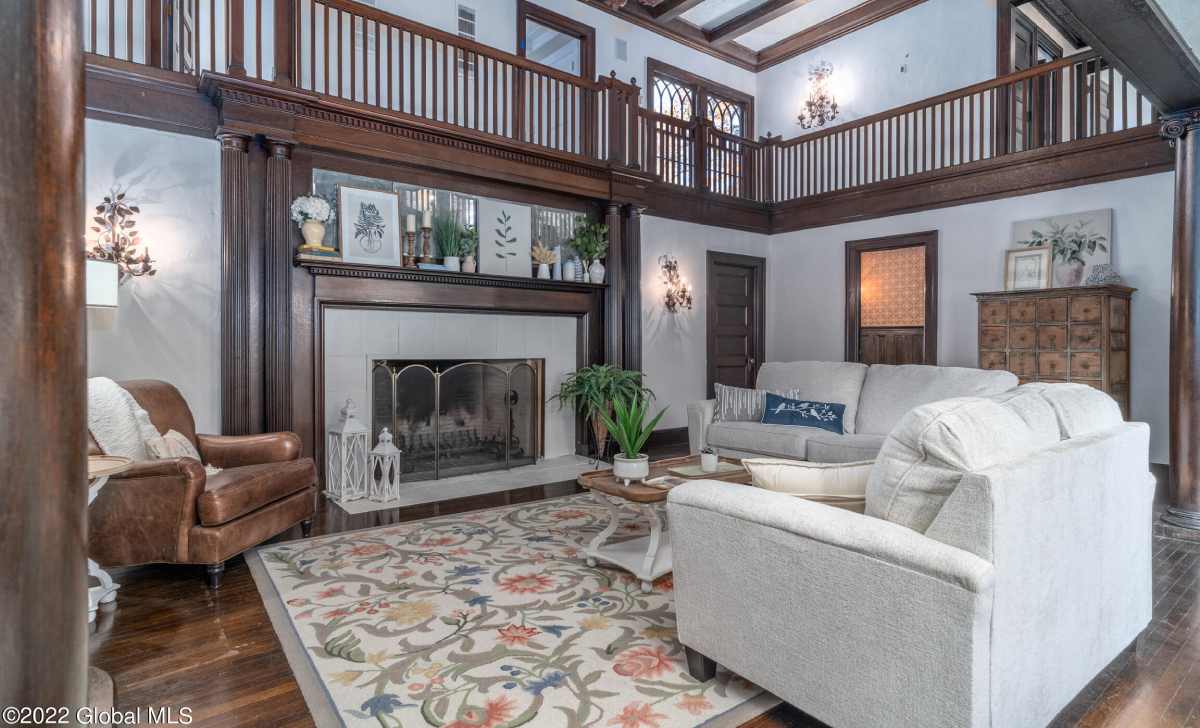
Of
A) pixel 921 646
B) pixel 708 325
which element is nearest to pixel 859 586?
pixel 921 646

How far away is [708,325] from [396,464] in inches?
162

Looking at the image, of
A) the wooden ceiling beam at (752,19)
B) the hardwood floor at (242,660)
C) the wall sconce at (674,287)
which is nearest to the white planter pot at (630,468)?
the hardwood floor at (242,660)

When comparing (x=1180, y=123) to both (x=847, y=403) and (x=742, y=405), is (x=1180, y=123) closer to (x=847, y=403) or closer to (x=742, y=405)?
(x=847, y=403)

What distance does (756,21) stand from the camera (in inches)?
279

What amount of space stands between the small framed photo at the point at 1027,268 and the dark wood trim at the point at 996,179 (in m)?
0.57

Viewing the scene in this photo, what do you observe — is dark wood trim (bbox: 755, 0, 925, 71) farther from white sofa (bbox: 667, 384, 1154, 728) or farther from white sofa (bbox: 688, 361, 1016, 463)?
white sofa (bbox: 667, 384, 1154, 728)

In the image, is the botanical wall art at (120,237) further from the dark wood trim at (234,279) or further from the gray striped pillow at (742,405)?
the gray striped pillow at (742,405)

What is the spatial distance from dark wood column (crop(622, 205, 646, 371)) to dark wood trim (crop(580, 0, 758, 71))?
8.35 feet

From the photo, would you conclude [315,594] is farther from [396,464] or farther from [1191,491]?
[1191,491]

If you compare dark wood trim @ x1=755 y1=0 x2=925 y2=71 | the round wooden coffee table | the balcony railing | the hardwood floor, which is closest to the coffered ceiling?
dark wood trim @ x1=755 y1=0 x2=925 y2=71

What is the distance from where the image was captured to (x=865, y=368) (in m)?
4.94

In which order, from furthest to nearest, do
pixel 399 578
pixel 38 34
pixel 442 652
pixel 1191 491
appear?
pixel 1191 491
pixel 399 578
pixel 442 652
pixel 38 34

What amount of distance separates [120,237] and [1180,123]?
6466mm

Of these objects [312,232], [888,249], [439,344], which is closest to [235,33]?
[312,232]
